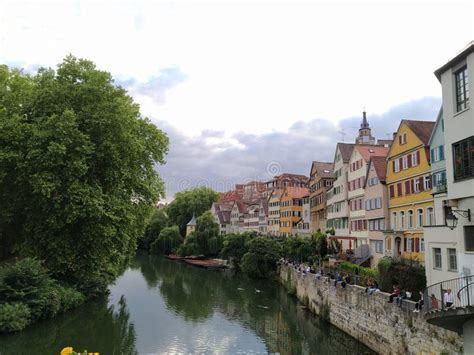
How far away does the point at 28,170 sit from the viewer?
24.1 m

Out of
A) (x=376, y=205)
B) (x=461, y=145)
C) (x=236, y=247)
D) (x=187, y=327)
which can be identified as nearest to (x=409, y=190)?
(x=376, y=205)

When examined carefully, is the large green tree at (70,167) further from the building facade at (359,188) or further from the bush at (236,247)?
the bush at (236,247)

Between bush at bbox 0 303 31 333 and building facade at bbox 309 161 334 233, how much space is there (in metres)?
35.7

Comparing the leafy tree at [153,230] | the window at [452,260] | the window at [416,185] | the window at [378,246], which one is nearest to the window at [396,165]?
the window at [416,185]

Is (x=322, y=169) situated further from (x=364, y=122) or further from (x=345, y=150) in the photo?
(x=364, y=122)

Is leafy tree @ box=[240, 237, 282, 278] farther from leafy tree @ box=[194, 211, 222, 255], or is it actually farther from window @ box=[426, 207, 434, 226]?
window @ box=[426, 207, 434, 226]

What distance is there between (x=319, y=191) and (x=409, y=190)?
22962 mm

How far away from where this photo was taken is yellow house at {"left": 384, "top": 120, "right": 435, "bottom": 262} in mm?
28859

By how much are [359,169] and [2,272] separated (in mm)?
29371

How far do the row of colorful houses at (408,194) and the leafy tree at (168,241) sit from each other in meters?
22.7

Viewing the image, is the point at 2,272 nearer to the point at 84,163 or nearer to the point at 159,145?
the point at 84,163

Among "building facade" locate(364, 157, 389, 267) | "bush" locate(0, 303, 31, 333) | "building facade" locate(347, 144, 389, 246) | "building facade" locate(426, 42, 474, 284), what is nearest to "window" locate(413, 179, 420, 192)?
"building facade" locate(364, 157, 389, 267)

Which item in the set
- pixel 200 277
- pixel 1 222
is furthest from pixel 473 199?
pixel 200 277

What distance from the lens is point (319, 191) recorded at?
53.8 meters
